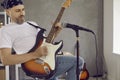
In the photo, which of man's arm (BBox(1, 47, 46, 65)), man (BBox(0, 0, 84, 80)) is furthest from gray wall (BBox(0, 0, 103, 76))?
man's arm (BBox(1, 47, 46, 65))

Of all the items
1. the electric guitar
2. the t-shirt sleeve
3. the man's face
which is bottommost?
the electric guitar

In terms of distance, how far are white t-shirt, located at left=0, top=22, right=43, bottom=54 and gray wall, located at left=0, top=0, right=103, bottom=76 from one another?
2.68 metres

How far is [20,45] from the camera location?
1.77 meters

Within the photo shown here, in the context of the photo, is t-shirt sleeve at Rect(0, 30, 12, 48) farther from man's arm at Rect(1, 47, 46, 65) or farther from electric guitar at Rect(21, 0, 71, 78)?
electric guitar at Rect(21, 0, 71, 78)

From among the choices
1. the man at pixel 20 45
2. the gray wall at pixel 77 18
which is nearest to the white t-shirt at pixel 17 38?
the man at pixel 20 45

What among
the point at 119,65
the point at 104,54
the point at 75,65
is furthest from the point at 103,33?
the point at 75,65

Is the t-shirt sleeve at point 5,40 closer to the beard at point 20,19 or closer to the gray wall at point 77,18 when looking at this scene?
the beard at point 20,19

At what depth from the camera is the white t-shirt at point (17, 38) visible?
175cm

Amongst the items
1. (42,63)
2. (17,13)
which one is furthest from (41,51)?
(17,13)

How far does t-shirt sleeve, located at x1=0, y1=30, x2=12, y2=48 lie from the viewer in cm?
171

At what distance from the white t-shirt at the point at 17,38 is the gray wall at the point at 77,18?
8.79ft

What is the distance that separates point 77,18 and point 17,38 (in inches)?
115

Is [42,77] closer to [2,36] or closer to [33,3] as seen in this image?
[2,36]

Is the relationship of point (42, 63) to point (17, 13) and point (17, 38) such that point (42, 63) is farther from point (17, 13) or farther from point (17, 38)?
point (17, 13)
